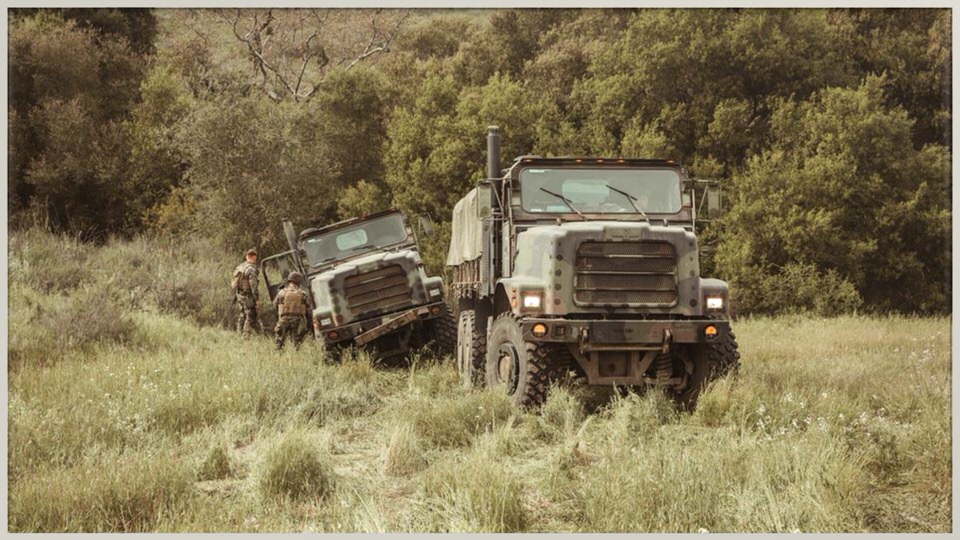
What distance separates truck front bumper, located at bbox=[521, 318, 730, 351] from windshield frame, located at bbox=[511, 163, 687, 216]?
1.46 metres

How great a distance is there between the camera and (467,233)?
11383 mm

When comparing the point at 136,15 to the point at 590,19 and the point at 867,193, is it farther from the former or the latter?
the point at 867,193

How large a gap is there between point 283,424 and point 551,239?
9.58 ft

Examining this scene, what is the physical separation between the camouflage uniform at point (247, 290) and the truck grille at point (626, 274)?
787 centimetres

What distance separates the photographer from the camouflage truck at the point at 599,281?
7.77 m

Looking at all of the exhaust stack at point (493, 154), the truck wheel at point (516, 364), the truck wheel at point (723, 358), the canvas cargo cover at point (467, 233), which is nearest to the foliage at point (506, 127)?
the canvas cargo cover at point (467, 233)

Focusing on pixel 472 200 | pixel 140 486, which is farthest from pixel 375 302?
pixel 140 486

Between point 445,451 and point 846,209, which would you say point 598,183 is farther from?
point 846,209

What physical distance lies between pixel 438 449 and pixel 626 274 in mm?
2344

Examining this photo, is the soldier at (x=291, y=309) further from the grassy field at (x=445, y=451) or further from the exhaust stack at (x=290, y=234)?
the grassy field at (x=445, y=451)

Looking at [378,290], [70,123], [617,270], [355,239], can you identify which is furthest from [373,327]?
[70,123]

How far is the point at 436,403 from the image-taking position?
820 centimetres

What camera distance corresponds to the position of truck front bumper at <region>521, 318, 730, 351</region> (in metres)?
7.66

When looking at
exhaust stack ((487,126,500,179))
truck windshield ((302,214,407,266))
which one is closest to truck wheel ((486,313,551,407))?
exhaust stack ((487,126,500,179))
